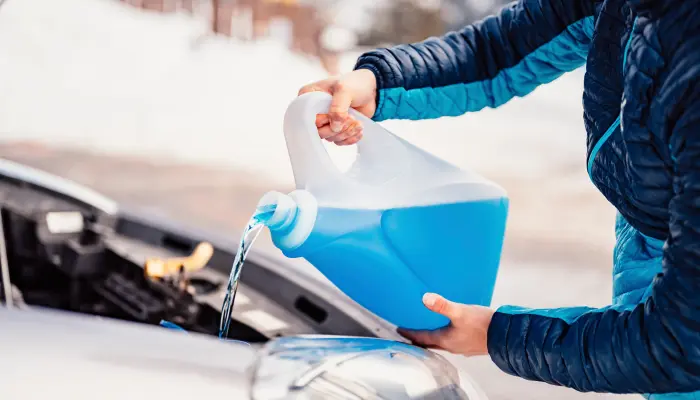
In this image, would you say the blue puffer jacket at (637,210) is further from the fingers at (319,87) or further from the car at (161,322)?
the fingers at (319,87)

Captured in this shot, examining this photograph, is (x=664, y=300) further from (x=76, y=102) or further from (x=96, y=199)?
(x=76, y=102)

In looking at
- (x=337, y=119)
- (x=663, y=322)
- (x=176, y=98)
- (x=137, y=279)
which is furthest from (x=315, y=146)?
(x=176, y=98)

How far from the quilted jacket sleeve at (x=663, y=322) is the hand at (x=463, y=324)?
49 millimetres

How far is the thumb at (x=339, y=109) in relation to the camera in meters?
0.81

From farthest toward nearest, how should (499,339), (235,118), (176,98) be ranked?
(176,98) < (235,118) < (499,339)

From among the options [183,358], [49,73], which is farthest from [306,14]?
[183,358]

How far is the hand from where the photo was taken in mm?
655

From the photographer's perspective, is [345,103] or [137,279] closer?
[345,103]

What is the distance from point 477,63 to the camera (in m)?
0.89

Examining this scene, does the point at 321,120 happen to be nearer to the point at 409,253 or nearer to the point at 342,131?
the point at 342,131

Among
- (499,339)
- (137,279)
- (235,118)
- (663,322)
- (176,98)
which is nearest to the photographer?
(663,322)

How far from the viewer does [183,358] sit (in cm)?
54

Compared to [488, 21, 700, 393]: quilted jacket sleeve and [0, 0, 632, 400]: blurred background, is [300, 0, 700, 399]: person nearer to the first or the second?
[488, 21, 700, 393]: quilted jacket sleeve

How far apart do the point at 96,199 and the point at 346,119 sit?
82 centimetres
